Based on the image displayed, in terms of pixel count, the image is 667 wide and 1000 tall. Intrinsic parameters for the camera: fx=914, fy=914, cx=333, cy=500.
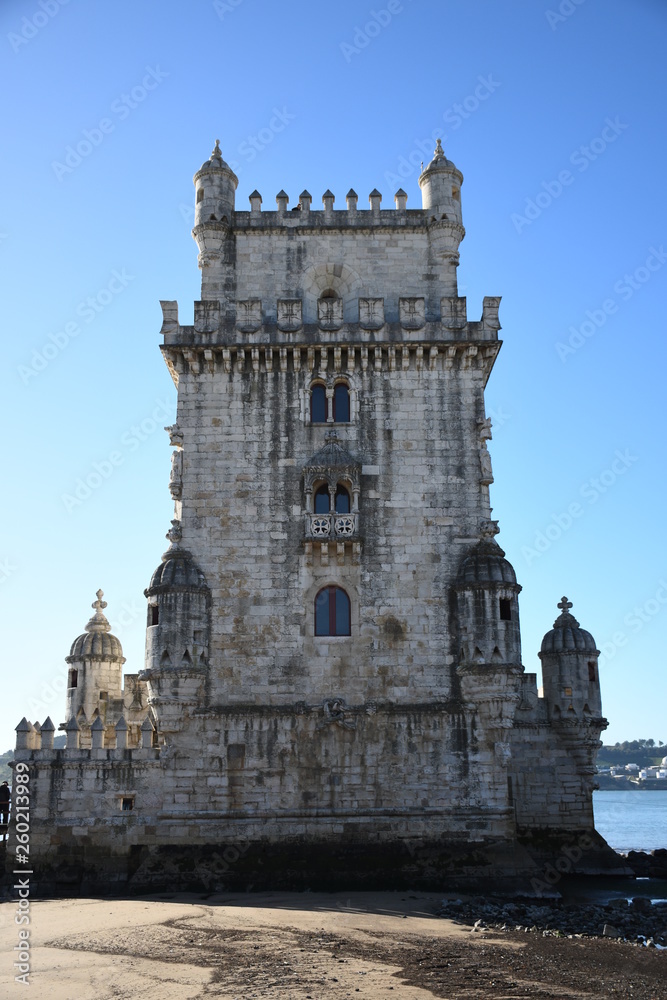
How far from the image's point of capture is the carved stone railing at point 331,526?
29.9 meters

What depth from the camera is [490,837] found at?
27.8 m

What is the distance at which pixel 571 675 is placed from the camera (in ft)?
111

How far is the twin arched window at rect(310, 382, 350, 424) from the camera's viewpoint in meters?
31.6

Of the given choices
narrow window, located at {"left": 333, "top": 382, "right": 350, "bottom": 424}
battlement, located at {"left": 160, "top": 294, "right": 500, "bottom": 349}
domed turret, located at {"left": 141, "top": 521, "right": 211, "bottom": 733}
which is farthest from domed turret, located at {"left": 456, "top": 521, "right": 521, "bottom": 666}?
domed turret, located at {"left": 141, "top": 521, "right": 211, "bottom": 733}

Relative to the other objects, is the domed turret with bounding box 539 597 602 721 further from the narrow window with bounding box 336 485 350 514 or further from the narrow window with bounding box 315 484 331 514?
the narrow window with bounding box 315 484 331 514

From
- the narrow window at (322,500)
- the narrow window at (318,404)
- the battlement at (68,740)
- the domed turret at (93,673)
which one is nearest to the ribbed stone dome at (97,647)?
the domed turret at (93,673)

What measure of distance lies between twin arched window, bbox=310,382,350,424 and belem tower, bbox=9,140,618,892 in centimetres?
11

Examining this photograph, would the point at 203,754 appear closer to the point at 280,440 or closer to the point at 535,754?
the point at 280,440

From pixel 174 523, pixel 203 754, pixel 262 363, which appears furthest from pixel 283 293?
pixel 203 754

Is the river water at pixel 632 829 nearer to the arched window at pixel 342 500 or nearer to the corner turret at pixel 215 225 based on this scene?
the arched window at pixel 342 500

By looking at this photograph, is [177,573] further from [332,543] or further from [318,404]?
[318,404]

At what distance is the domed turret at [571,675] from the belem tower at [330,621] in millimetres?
88

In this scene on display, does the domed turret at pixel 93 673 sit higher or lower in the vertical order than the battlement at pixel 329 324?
lower

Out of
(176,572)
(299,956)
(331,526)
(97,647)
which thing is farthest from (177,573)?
(299,956)
